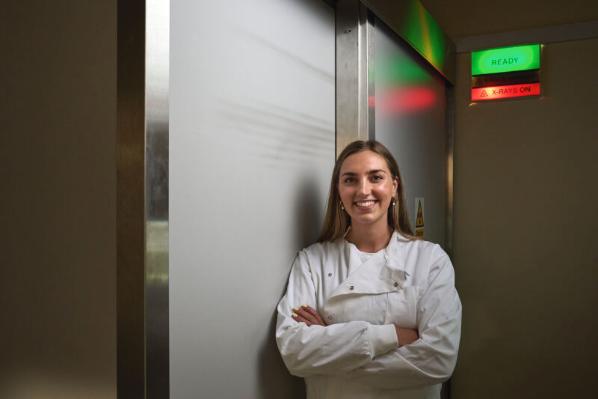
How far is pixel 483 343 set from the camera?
3219mm

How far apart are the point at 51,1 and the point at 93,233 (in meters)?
0.54

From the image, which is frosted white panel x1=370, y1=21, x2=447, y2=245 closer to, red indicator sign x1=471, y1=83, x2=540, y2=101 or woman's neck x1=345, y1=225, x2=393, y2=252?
red indicator sign x1=471, y1=83, x2=540, y2=101

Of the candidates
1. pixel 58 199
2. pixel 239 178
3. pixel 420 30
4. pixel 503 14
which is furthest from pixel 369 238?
pixel 503 14

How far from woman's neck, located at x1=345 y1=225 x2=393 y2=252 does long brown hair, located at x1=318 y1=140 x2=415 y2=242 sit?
0.05 m

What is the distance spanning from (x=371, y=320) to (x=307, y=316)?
0.21 m

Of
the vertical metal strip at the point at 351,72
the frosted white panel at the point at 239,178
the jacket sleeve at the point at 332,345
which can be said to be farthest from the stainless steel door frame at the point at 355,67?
the jacket sleeve at the point at 332,345

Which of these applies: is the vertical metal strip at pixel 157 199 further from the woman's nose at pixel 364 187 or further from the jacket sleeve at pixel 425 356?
the woman's nose at pixel 364 187

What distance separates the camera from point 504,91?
317 cm

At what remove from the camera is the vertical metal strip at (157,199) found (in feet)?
3.62

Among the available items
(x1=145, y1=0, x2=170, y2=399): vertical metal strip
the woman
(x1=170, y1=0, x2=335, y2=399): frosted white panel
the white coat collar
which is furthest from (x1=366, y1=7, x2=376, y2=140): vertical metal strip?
(x1=145, y1=0, x2=170, y2=399): vertical metal strip

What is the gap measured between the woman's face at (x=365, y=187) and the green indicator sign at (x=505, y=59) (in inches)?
67.1

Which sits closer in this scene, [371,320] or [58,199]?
[58,199]

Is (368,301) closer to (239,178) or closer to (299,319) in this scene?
(299,319)

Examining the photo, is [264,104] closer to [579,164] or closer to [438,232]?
[438,232]
